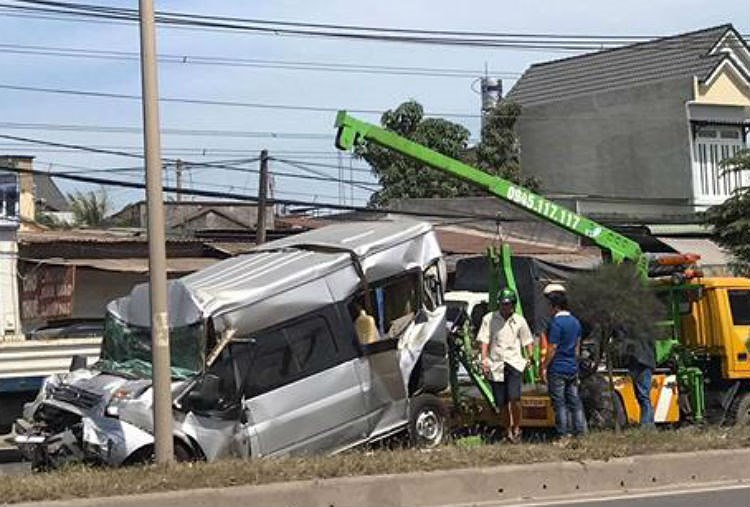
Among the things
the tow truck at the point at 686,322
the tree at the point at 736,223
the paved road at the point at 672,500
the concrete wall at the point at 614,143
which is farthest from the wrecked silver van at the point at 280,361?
the concrete wall at the point at 614,143

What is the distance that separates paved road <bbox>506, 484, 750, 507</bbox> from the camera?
338 inches

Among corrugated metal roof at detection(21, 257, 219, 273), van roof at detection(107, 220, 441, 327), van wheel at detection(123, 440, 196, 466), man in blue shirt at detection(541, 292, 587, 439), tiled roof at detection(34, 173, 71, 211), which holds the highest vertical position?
tiled roof at detection(34, 173, 71, 211)

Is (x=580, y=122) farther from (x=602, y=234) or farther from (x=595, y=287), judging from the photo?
(x=595, y=287)

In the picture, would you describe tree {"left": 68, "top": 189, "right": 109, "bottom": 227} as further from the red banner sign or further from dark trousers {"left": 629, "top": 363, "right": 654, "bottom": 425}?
dark trousers {"left": 629, "top": 363, "right": 654, "bottom": 425}

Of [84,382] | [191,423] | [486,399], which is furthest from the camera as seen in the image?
[486,399]

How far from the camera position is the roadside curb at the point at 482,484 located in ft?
26.0

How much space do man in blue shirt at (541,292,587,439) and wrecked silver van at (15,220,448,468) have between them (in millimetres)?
1476

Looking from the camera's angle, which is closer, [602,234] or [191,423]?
[191,423]

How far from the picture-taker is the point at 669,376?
14000 mm

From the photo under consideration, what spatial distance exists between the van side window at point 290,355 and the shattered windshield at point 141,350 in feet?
1.91

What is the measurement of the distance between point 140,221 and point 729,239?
20.7 meters

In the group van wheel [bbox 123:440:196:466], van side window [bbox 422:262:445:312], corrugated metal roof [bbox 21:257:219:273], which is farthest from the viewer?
corrugated metal roof [bbox 21:257:219:273]

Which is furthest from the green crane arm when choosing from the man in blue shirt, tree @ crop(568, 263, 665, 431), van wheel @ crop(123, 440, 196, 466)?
van wheel @ crop(123, 440, 196, 466)

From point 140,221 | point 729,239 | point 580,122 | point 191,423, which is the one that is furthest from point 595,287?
point 140,221
